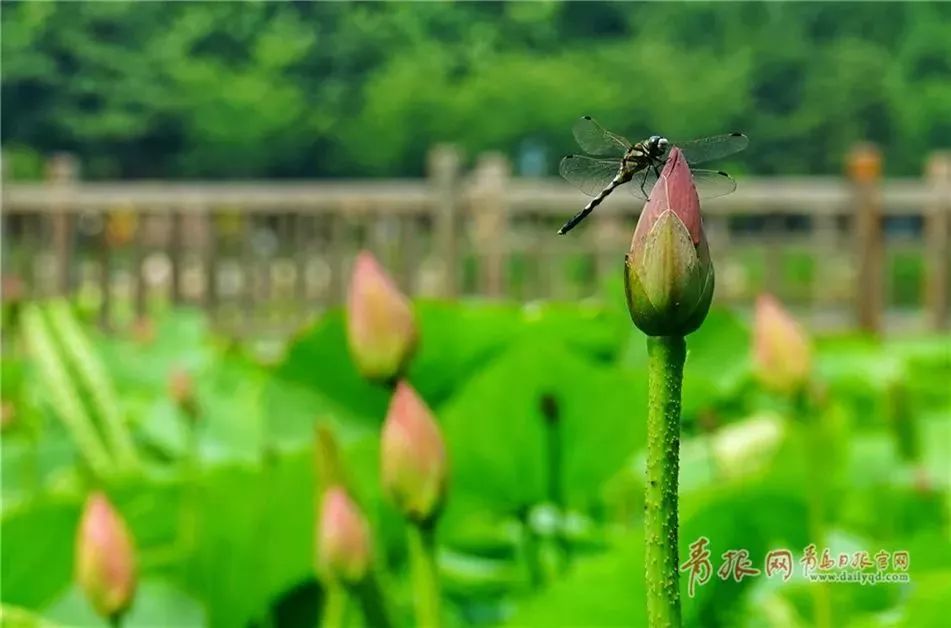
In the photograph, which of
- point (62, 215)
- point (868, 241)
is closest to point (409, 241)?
point (62, 215)

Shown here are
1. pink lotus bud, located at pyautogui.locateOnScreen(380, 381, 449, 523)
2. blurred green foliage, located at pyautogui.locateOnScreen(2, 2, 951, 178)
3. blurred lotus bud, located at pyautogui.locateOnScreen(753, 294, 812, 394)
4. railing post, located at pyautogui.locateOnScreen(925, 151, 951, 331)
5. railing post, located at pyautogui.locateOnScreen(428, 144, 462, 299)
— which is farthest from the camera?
railing post, located at pyautogui.locateOnScreen(925, 151, 951, 331)

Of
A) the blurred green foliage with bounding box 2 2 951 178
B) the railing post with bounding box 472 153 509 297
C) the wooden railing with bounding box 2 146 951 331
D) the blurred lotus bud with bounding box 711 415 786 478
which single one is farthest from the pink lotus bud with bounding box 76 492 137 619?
the railing post with bounding box 472 153 509 297

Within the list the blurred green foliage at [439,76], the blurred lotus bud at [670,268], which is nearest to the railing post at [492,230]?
the blurred green foliage at [439,76]

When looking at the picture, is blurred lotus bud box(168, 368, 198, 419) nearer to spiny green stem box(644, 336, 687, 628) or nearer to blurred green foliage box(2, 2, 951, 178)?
blurred green foliage box(2, 2, 951, 178)

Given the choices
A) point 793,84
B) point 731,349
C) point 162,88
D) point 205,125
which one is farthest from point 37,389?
point 205,125

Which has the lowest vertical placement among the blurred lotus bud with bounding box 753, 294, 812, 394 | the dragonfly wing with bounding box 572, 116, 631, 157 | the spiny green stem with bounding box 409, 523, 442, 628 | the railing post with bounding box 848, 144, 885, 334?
the spiny green stem with bounding box 409, 523, 442, 628

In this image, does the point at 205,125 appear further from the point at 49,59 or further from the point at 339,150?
the point at 49,59

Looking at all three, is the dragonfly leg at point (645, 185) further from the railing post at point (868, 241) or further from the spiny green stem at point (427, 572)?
the railing post at point (868, 241)
